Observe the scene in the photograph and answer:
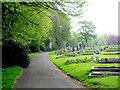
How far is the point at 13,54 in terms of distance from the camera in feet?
85.6

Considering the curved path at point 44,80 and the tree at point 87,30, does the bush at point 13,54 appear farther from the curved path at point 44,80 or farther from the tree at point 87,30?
the tree at point 87,30

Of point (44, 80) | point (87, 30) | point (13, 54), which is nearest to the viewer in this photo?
point (44, 80)

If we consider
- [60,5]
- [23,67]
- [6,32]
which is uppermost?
[60,5]

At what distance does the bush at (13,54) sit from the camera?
83.7 feet

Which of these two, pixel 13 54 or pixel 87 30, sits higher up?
pixel 87 30

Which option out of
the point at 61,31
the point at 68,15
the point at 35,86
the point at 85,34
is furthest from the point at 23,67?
the point at 85,34

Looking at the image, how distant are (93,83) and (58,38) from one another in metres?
52.2

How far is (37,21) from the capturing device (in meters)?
21.7

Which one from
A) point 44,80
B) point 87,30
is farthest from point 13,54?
point 87,30

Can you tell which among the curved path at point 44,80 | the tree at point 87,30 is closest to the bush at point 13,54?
the curved path at point 44,80

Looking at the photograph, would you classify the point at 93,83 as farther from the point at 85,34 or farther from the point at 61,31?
the point at 85,34

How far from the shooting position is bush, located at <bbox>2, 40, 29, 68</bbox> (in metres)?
25.5

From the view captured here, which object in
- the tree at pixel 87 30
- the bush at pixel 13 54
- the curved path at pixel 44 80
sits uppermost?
the tree at pixel 87 30

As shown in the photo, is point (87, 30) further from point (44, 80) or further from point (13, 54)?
point (44, 80)
